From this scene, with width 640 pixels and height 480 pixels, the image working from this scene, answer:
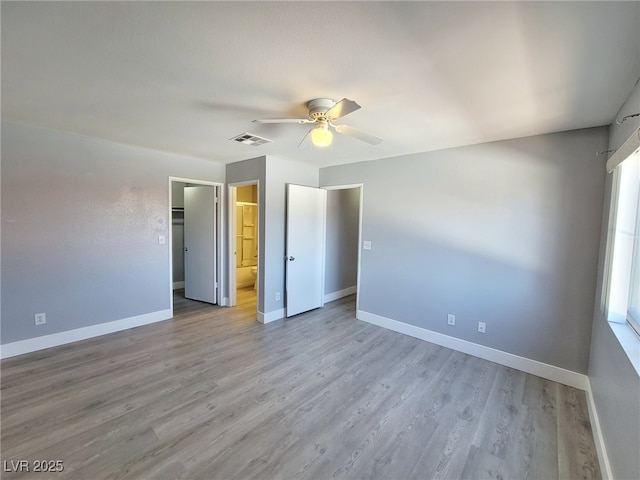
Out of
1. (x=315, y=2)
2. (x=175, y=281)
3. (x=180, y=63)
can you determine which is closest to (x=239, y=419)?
(x=180, y=63)

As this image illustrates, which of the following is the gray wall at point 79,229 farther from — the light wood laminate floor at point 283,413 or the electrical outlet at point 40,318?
the light wood laminate floor at point 283,413

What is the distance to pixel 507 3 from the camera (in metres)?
1.12

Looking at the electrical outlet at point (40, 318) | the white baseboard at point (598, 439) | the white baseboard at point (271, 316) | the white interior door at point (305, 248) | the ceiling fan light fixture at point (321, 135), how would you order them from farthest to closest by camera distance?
1. the white interior door at point (305, 248)
2. the white baseboard at point (271, 316)
3. the electrical outlet at point (40, 318)
4. the ceiling fan light fixture at point (321, 135)
5. the white baseboard at point (598, 439)

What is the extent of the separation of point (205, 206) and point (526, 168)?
14.6 ft

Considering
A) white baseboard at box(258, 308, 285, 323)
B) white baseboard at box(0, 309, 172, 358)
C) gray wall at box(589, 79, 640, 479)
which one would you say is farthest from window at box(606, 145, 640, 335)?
white baseboard at box(0, 309, 172, 358)

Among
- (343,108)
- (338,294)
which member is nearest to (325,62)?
(343,108)

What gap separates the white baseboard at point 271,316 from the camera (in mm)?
3943

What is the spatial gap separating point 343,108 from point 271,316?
3120mm

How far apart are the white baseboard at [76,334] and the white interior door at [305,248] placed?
1.89 m

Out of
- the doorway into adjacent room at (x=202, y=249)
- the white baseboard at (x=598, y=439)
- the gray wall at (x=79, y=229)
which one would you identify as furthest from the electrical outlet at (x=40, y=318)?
the white baseboard at (x=598, y=439)

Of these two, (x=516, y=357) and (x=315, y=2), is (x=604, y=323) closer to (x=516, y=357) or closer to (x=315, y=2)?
(x=516, y=357)

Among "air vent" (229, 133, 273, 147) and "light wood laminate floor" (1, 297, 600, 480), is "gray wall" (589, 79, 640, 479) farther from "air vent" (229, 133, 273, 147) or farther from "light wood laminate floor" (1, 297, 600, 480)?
"air vent" (229, 133, 273, 147)

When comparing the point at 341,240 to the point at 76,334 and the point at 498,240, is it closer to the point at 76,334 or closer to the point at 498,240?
the point at 498,240

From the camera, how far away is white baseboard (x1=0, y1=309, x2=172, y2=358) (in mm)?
2826
